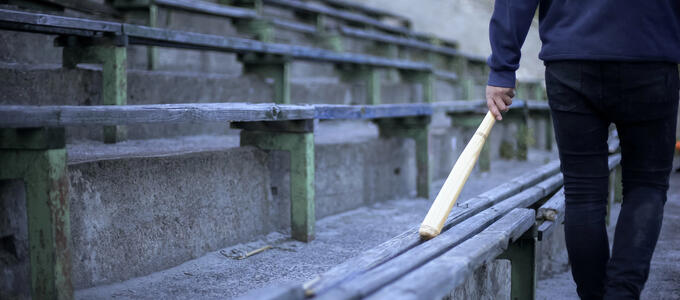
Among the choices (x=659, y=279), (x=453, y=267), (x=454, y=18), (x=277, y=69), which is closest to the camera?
(x=453, y=267)

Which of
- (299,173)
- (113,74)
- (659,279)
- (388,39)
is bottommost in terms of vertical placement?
(659,279)

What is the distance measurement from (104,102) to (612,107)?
7.29 ft

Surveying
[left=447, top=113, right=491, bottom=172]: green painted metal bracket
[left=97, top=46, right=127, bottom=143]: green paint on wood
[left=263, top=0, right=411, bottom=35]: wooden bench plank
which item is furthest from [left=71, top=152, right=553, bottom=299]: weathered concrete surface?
[left=263, top=0, right=411, bottom=35]: wooden bench plank

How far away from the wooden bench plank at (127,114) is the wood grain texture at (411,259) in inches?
34.6

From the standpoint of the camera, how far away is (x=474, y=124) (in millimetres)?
5082

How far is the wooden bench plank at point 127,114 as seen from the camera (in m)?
1.53

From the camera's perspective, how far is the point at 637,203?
1639 mm

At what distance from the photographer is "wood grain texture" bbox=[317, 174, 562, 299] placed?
116 centimetres

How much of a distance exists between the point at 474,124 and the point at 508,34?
3.47m

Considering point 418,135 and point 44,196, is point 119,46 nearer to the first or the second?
point 44,196

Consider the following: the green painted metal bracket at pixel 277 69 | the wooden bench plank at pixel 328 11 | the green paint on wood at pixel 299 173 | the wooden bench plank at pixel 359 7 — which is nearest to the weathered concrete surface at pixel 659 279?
the green paint on wood at pixel 299 173

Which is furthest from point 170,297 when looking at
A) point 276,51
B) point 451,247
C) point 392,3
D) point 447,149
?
point 392,3

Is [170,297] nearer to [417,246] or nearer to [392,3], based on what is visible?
[417,246]

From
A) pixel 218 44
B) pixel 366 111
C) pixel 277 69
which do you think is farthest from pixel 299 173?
pixel 277 69
